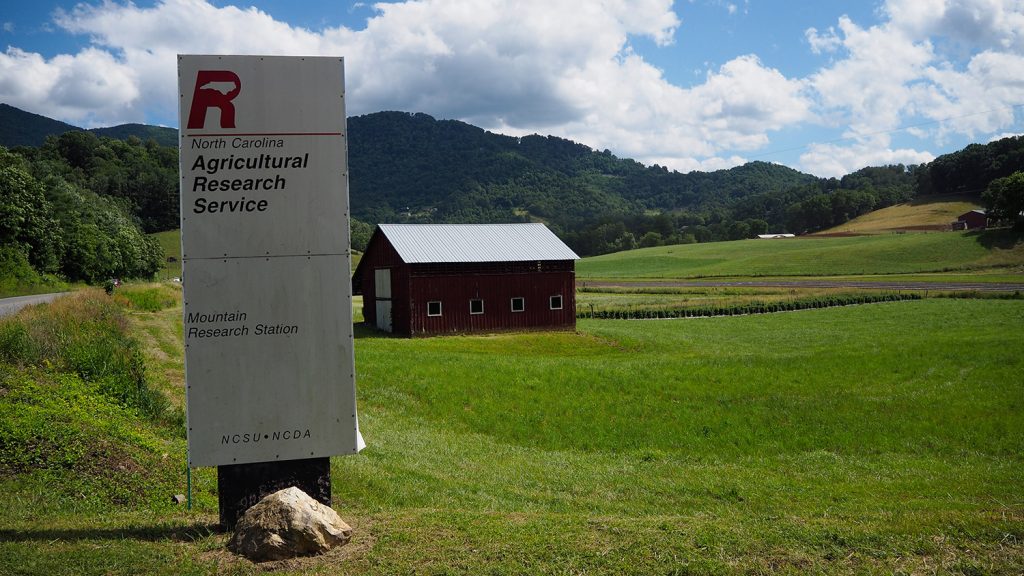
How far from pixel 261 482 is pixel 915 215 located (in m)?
150

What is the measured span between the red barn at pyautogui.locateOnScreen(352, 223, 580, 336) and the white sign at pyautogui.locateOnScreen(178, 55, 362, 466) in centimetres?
2968

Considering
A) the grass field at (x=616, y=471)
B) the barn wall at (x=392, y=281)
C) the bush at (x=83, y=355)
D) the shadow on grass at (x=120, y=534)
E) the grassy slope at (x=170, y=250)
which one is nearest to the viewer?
the grass field at (x=616, y=471)

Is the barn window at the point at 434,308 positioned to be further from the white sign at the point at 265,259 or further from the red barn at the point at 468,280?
the white sign at the point at 265,259

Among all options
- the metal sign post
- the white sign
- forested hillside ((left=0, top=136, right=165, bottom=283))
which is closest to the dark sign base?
the metal sign post

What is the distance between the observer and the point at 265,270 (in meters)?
6.90

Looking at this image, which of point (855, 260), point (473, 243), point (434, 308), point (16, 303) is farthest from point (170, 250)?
point (855, 260)

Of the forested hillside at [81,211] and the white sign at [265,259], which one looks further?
the forested hillside at [81,211]

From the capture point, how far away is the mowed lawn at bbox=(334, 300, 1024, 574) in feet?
19.9

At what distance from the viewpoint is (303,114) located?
696 cm

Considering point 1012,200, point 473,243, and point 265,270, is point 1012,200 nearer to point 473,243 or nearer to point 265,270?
point 473,243

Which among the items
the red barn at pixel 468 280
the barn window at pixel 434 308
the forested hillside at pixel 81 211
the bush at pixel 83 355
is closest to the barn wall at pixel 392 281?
the red barn at pixel 468 280

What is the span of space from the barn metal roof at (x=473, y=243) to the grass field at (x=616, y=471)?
30.6 ft

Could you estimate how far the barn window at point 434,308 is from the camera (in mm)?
37344

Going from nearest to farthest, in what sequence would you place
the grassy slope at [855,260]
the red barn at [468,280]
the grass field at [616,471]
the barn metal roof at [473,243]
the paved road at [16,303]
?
the grass field at [616,471], the paved road at [16,303], the red barn at [468,280], the barn metal roof at [473,243], the grassy slope at [855,260]
